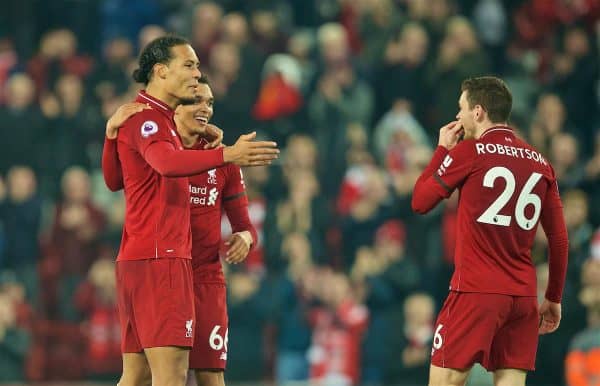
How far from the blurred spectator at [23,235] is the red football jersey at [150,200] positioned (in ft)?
19.3

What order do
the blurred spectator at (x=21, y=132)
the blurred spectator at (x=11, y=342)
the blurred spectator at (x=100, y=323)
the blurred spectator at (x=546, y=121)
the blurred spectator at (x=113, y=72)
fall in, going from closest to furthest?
the blurred spectator at (x=11, y=342) → the blurred spectator at (x=100, y=323) → the blurred spectator at (x=546, y=121) → the blurred spectator at (x=21, y=132) → the blurred spectator at (x=113, y=72)

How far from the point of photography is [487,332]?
5.66 metres

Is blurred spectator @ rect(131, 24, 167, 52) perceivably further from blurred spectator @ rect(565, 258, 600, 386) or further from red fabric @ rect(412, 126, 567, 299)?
red fabric @ rect(412, 126, 567, 299)

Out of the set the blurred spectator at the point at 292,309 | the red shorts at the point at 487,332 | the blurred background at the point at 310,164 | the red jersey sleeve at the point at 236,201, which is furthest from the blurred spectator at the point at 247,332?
the red shorts at the point at 487,332

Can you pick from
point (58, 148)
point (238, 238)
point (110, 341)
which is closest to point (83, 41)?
point (58, 148)

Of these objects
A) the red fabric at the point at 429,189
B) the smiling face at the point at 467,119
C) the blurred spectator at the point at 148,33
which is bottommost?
the red fabric at the point at 429,189

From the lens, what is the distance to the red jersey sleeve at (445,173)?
5.71 metres

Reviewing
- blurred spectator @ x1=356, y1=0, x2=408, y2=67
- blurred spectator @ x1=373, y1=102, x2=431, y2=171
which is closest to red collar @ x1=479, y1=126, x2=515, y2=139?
blurred spectator @ x1=373, y1=102, x2=431, y2=171

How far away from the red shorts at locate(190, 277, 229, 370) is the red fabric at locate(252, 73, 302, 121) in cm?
587

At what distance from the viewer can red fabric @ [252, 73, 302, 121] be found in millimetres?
12047

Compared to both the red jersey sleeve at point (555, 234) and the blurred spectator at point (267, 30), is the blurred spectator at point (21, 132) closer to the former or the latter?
Answer: the blurred spectator at point (267, 30)

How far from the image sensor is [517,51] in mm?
12633

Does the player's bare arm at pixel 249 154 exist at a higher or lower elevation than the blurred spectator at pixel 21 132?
lower

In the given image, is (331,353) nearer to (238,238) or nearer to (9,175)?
(9,175)
